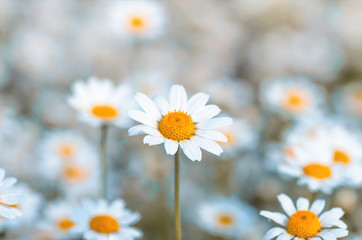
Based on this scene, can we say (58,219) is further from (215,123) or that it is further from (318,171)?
(318,171)

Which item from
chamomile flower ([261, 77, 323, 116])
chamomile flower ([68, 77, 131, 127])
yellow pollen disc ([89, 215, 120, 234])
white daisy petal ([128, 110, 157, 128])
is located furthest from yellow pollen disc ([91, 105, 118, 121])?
chamomile flower ([261, 77, 323, 116])

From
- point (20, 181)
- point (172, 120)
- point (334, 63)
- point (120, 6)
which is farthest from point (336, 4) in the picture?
point (172, 120)

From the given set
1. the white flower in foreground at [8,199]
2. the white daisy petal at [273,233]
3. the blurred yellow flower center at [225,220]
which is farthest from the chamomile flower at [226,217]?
the white flower in foreground at [8,199]

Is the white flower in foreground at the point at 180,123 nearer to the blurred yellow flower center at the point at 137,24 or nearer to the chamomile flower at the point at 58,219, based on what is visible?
the chamomile flower at the point at 58,219

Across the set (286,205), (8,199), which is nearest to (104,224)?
(8,199)

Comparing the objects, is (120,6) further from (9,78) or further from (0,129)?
(0,129)
